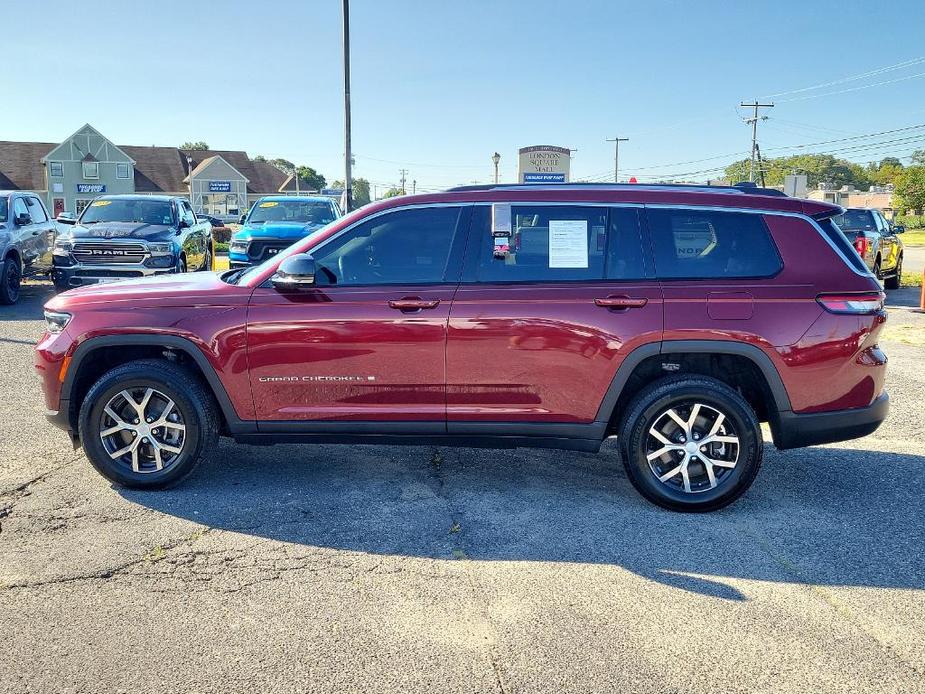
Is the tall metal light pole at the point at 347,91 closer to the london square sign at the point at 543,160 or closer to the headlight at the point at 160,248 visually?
the headlight at the point at 160,248

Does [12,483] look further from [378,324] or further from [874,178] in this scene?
[874,178]

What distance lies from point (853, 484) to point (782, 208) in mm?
1874

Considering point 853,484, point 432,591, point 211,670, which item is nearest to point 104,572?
point 211,670

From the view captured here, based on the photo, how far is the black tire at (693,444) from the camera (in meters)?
4.37

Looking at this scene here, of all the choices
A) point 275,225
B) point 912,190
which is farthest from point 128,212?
point 912,190

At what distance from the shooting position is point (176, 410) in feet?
15.3

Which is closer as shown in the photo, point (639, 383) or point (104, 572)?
point (104, 572)

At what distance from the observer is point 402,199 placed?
15.1ft

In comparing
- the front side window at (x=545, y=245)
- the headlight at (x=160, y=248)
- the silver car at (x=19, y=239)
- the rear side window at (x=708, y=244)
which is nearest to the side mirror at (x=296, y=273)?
the front side window at (x=545, y=245)

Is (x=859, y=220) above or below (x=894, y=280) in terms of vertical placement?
above

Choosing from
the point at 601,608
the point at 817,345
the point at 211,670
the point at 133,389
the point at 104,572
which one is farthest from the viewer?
the point at 133,389

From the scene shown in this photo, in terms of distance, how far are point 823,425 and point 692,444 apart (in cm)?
74

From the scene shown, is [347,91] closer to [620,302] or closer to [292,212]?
[292,212]

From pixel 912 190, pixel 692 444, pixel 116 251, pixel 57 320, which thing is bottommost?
pixel 692 444
